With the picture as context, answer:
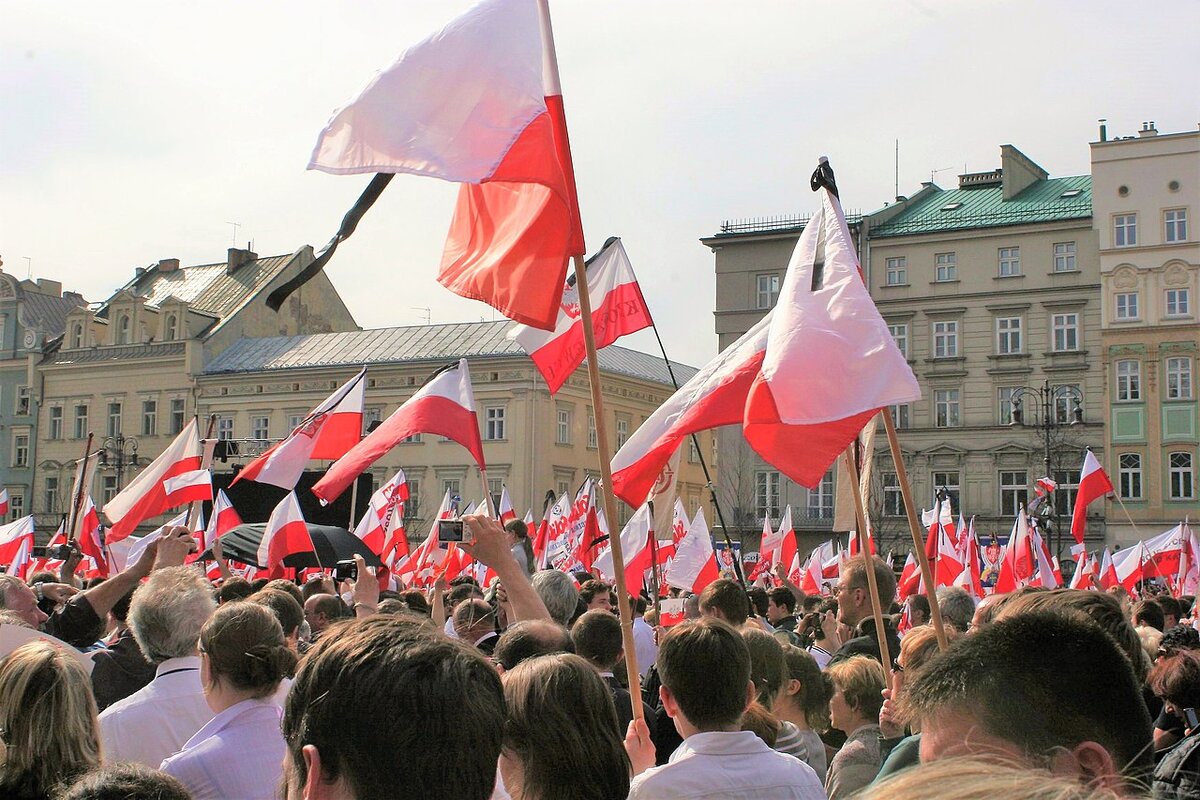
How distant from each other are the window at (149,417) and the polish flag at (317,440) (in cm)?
5200

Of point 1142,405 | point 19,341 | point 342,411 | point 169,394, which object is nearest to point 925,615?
point 342,411

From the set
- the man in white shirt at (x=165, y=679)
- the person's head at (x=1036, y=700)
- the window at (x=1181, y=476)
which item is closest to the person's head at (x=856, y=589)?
the man in white shirt at (x=165, y=679)

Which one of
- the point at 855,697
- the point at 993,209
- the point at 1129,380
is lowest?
the point at 855,697

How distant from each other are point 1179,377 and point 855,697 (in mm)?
47994

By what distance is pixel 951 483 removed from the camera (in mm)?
52219

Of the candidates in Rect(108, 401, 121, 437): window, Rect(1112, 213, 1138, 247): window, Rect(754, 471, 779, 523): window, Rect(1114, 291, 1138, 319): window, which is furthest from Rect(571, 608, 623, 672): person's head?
Rect(108, 401, 121, 437): window

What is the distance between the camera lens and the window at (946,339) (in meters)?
53.0

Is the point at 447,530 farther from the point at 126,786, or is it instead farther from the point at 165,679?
the point at 126,786

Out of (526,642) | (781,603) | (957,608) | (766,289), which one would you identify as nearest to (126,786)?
(526,642)

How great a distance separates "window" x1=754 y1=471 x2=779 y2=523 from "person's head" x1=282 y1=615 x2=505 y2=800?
5365 cm

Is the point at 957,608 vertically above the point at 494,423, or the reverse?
the point at 494,423

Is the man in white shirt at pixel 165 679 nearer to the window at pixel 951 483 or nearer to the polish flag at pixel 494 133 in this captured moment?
the polish flag at pixel 494 133

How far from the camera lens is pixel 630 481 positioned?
724 cm

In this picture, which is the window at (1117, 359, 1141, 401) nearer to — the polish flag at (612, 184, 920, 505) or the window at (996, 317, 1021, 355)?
the window at (996, 317, 1021, 355)
